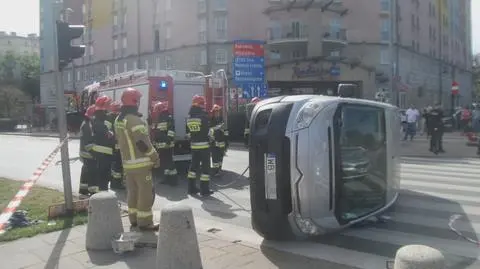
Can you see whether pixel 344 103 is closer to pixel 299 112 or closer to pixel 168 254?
pixel 299 112

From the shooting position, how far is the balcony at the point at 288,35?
4300cm

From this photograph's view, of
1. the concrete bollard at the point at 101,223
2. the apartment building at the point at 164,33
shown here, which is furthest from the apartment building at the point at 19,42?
the concrete bollard at the point at 101,223

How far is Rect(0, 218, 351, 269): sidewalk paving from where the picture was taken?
4969 mm

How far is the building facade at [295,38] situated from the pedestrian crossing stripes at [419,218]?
29.5 metres

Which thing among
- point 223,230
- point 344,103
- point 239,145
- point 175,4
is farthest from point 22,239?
point 175,4

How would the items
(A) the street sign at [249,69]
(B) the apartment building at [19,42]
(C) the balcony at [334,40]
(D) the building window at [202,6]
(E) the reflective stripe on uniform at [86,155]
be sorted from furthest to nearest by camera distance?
(B) the apartment building at [19,42], (D) the building window at [202,6], (C) the balcony at [334,40], (A) the street sign at [249,69], (E) the reflective stripe on uniform at [86,155]

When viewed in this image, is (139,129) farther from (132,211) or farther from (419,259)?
(419,259)

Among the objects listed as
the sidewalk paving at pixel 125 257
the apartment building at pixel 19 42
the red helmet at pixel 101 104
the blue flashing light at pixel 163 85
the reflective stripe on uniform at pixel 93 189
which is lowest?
the sidewalk paving at pixel 125 257

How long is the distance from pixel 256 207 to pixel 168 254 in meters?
1.37

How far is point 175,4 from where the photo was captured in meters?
49.4

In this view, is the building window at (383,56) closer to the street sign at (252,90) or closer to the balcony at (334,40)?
the balcony at (334,40)

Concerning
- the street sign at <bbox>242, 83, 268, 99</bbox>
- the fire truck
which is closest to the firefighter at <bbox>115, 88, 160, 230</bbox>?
the fire truck

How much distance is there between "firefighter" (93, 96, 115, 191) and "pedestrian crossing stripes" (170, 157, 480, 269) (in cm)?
187

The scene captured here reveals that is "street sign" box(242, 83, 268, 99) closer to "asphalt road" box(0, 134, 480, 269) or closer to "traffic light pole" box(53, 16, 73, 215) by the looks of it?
"asphalt road" box(0, 134, 480, 269)
